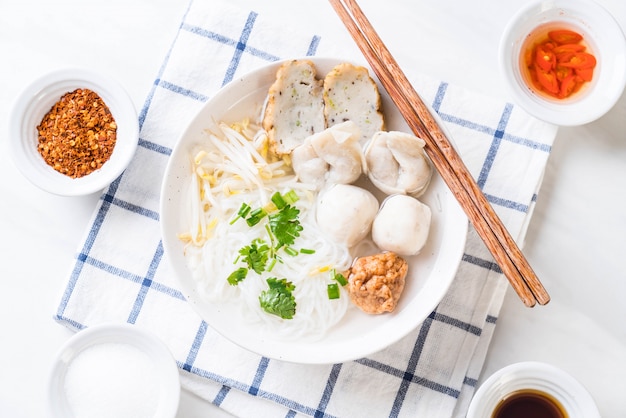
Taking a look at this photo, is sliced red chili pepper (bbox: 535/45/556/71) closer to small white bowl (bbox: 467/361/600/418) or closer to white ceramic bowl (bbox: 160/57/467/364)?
white ceramic bowl (bbox: 160/57/467/364)

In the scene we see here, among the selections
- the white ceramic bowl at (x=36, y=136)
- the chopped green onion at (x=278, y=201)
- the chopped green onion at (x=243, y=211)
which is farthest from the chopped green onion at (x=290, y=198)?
the white ceramic bowl at (x=36, y=136)

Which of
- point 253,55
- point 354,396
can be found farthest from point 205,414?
point 253,55

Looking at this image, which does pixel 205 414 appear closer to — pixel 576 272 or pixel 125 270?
pixel 125 270

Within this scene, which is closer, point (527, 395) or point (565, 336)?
point (527, 395)

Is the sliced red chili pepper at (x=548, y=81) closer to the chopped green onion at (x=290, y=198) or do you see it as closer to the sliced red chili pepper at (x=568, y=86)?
the sliced red chili pepper at (x=568, y=86)

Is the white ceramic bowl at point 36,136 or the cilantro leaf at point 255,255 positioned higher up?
the white ceramic bowl at point 36,136

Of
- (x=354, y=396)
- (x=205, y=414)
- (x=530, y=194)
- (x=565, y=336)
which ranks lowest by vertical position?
(x=205, y=414)
